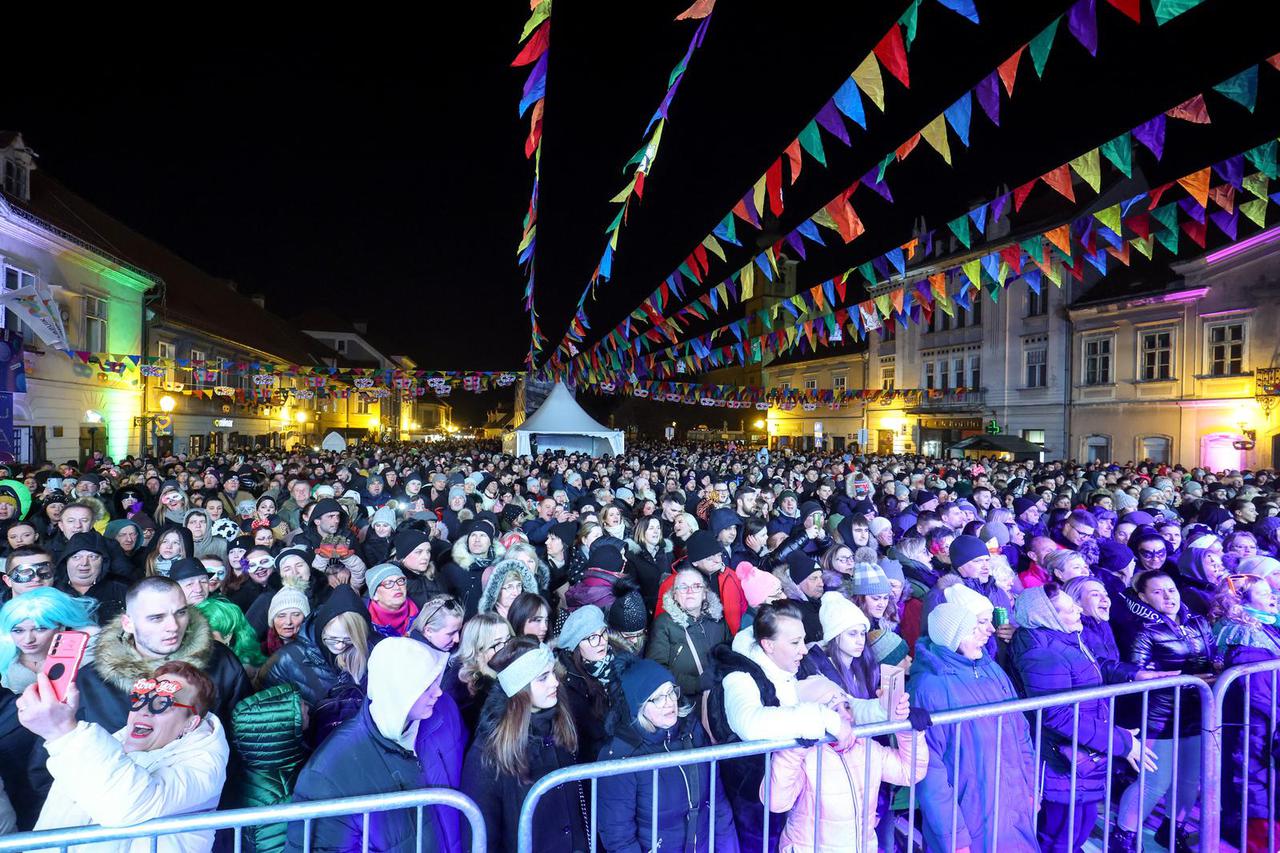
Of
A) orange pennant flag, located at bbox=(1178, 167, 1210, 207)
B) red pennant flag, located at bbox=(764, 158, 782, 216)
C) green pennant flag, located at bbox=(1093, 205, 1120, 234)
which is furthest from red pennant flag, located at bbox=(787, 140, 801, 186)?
orange pennant flag, located at bbox=(1178, 167, 1210, 207)

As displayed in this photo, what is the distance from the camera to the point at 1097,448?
88.6ft

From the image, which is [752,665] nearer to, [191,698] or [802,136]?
[191,698]

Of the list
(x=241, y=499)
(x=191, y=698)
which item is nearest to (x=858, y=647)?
(x=191, y=698)

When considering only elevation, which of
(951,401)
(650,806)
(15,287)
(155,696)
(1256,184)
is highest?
(15,287)

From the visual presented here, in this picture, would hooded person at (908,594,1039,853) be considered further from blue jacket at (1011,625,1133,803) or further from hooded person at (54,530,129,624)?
hooded person at (54,530,129,624)

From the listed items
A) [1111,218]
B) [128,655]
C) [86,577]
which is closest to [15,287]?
[86,577]

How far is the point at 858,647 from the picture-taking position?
3662 mm

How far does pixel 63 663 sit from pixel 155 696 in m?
0.49

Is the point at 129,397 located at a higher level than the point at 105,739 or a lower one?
higher

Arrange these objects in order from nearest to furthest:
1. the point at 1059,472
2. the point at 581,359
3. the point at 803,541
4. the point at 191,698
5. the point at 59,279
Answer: the point at 191,698
the point at 803,541
the point at 1059,472
the point at 59,279
the point at 581,359

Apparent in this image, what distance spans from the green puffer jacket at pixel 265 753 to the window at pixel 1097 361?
3030 cm

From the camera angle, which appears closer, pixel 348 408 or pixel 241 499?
pixel 241 499

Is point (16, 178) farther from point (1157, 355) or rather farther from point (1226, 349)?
point (1226, 349)

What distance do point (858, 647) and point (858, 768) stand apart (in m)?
0.78
